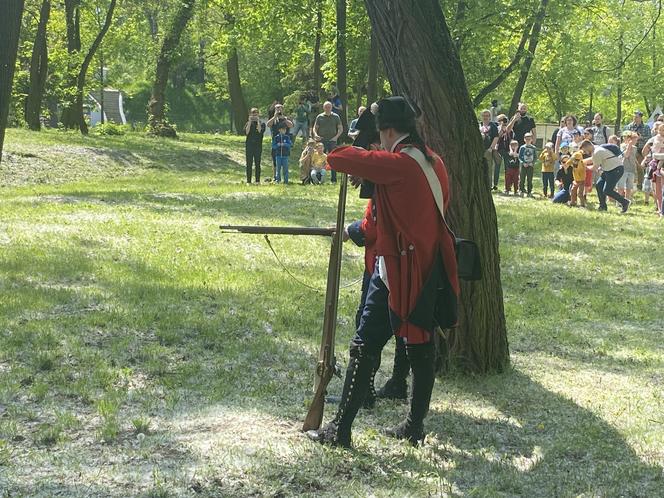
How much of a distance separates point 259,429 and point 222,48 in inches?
1340

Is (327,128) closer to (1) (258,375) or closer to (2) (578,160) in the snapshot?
(2) (578,160)

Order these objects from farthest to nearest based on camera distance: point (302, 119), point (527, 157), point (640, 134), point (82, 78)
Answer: point (82, 78), point (302, 119), point (640, 134), point (527, 157)

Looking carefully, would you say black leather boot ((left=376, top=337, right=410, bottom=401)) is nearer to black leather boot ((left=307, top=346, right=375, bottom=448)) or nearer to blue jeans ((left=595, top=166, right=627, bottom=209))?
black leather boot ((left=307, top=346, right=375, bottom=448))

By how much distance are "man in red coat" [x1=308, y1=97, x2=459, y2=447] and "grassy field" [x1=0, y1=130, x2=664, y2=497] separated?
1.56ft

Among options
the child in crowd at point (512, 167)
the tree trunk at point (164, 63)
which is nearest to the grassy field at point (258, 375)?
the child in crowd at point (512, 167)

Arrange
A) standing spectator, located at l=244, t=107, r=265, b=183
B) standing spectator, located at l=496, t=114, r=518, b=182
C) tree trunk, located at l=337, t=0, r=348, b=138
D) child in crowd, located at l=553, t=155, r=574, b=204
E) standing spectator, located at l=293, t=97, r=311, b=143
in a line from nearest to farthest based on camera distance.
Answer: child in crowd, located at l=553, t=155, r=574, b=204 → standing spectator, located at l=244, t=107, r=265, b=183 → standing spectator, located at l=496, t=114, r=518, b=182 → standing spectator, located at l=293, t=97, r=311, b=143 → tree trunk, located at l=337, t=0, r=348, b=138

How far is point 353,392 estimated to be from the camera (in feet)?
18.6

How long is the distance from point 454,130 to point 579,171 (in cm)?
1500

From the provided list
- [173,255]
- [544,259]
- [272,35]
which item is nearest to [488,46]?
[272,35]

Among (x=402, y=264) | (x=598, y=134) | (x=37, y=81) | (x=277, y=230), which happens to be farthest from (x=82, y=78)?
(x=402, y=264)

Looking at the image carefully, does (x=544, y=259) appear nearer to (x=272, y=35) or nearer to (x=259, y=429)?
(x=259, y=429)

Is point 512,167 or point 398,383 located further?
point 512,167

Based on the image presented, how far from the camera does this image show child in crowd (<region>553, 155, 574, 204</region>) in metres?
21.9

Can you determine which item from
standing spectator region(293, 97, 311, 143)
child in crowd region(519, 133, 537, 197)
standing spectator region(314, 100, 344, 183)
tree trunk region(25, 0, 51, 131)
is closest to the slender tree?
tree trunk region(25, 0, 51, 131)
